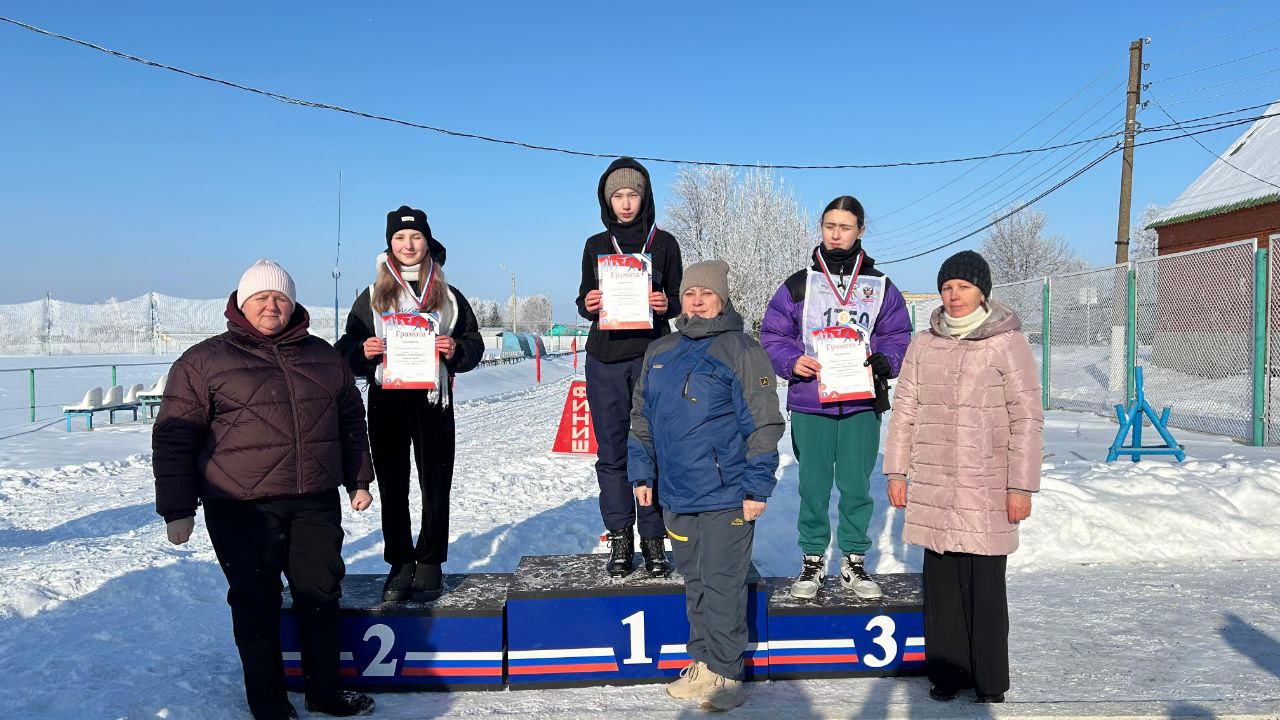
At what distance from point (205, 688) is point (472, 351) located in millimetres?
1979

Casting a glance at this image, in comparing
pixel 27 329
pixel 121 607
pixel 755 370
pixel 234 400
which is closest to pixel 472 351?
pixel 234 400

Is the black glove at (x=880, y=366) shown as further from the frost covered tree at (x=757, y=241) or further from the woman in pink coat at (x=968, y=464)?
the frost covered tree at (x=757, y=241)

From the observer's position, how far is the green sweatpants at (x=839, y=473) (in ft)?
14.2

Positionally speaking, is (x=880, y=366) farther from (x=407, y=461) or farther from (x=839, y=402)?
(x=407, y=461)

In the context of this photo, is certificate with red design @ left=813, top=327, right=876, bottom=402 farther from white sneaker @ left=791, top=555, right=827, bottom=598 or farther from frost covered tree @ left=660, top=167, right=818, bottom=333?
frost covered tree @ left=660, top=167, right=818, bottom=333

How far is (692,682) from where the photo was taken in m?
3.80

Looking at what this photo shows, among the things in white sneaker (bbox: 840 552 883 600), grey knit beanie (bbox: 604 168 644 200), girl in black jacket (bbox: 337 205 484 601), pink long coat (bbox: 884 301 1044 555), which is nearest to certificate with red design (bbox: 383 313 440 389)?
girl in black jacket (bbox: 337 205 484 601)

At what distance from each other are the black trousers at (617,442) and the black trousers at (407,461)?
2.60ft

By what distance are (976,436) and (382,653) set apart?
285cm

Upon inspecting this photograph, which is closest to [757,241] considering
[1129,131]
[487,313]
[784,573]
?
[1129,131]

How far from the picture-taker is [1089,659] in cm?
421

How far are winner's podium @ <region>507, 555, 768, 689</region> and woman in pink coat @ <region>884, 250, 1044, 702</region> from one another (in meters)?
0.83

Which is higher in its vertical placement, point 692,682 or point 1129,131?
point 1129,131

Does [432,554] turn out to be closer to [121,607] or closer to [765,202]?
[121,607]
